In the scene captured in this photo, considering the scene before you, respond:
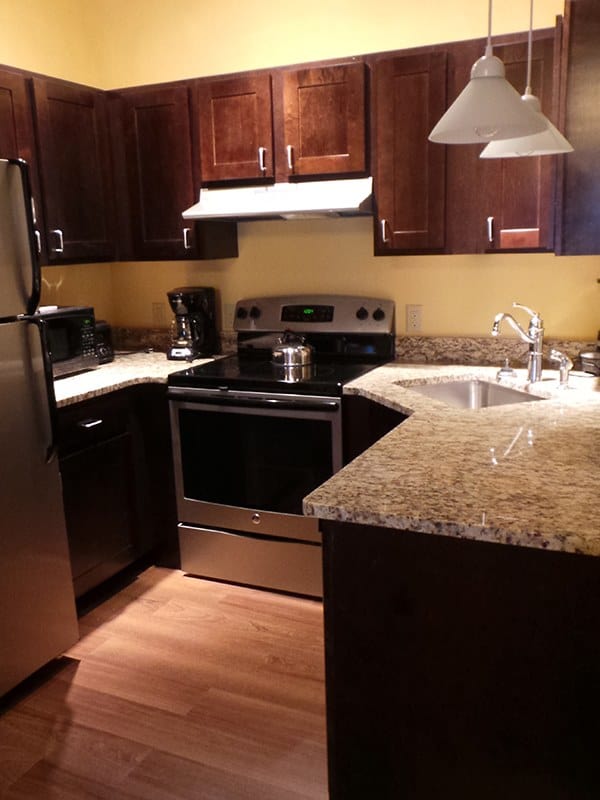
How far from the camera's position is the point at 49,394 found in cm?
244

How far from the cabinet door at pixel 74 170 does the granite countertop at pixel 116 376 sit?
51cm

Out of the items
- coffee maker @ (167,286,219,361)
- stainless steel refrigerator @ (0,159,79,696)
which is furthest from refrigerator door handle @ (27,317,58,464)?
coffee maker @ (167,286,219,361)

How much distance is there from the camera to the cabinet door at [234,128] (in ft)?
10.0

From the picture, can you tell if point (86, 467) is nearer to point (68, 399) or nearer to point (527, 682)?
point (68, 399)

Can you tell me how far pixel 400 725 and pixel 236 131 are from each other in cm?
246

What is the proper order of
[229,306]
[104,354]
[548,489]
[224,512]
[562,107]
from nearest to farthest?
[548,489], [562,107], [224,512], [104,354], [229,306]

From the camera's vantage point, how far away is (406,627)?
5.09 ft

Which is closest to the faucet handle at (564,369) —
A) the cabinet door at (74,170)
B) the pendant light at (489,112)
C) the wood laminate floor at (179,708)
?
the pendant light at (489,112)

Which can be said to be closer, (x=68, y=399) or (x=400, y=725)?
(x=400, y=725)

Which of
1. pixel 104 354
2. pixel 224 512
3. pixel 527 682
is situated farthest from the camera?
pixel 104 354

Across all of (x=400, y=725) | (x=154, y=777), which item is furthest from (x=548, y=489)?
(x=154, y=777)

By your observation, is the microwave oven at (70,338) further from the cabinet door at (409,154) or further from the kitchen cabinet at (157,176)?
the cabinet door at (409,154)

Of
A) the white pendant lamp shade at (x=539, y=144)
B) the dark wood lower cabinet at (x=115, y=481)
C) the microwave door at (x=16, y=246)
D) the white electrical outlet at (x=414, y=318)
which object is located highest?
the white pendant lamp shade at (x=539, y=144)

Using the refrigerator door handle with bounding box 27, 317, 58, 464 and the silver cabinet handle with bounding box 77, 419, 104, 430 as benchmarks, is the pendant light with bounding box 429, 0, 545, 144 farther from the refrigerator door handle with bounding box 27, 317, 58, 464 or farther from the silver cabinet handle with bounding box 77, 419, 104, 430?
the silver cabinet handle with bounding box 77, 419, 104, 430
